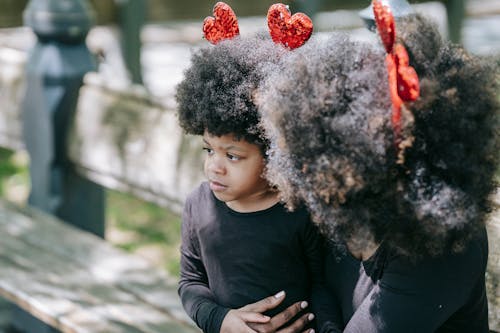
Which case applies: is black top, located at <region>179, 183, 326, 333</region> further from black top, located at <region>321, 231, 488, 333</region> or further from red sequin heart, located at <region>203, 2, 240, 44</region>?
red sequin heart, located at <region>203, 2, 240, 44</region>

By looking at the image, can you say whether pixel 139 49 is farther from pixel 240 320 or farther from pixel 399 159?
pixel 399 159

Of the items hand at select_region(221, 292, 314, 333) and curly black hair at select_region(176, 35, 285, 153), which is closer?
curly black hair at select_region(176, 35, 285, 153)

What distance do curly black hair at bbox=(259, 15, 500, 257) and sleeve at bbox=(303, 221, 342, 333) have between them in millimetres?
395

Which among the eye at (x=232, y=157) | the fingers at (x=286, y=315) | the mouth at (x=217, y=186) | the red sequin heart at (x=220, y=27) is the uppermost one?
the red sequin heart at (x=220, y=27)

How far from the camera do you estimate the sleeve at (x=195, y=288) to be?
2.36 m

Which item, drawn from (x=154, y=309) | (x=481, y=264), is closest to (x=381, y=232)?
(x=481, y=264)

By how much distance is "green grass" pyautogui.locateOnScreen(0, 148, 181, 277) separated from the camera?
203 inches

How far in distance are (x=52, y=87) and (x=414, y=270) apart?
2.64 m

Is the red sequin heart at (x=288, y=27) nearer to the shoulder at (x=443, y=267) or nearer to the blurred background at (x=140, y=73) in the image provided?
the blurred background at (x=140, y=73)

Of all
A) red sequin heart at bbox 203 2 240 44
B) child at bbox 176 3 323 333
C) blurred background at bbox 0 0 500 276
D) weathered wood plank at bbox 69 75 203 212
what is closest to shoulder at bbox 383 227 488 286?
child at bbox 176 3 323 333

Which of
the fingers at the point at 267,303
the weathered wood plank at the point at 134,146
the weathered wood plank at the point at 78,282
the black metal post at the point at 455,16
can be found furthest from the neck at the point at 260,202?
the black metal post at the point at 455,16

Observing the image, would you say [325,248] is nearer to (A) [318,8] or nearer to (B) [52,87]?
(B) [52,87]

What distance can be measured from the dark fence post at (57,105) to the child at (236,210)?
6.20ft

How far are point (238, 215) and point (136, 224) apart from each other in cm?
334
